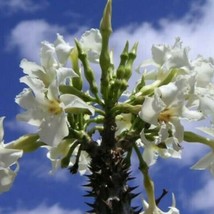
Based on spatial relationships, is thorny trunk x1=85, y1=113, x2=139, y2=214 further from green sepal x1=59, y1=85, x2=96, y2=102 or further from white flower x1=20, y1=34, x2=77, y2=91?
white flower x1=20, y1=34, x2=77, y2=91

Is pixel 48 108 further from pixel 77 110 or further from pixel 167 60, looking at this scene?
pixel 167 60

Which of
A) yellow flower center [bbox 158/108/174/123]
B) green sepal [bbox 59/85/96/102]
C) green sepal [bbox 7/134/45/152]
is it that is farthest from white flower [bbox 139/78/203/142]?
green sepal [bbox 7/134/45/152]

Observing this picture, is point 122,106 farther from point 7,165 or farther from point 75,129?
point 7,165

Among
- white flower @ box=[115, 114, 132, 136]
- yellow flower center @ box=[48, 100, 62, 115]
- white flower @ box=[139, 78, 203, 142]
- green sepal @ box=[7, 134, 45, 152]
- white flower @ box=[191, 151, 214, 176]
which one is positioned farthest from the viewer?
white flower @ box=[115, 114, 132, 136]

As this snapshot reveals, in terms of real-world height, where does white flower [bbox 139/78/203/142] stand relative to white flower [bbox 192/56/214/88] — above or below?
below

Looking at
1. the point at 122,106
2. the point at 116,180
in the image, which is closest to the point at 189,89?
the point at 122,106

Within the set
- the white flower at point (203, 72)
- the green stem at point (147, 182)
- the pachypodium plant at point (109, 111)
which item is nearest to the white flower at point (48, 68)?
the pachypodium plant at point (109, 111)

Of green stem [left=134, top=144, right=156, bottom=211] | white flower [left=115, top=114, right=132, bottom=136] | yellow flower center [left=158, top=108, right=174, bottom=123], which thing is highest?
yellow flower center [left=158, top=108, right=174, bottom=123]
